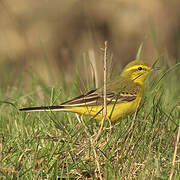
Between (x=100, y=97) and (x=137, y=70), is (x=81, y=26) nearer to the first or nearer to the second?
(x=137, y=70)

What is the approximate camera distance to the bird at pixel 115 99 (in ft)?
15.4

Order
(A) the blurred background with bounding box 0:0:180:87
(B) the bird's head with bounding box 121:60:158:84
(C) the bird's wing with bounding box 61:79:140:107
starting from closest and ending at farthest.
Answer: (C) the bird's wing with bounding box 61:79:140:107, (B) the bird's head with bounding box 121:60:158:84, (A) the blurred background with bounding box 0:0:180:87

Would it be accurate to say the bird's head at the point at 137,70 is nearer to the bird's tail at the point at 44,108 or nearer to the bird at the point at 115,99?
the bird at the point at 115,99

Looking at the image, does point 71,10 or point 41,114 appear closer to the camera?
point 41,114

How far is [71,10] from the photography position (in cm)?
1189

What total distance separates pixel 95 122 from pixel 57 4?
23.4ft

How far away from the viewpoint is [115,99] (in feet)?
16.6

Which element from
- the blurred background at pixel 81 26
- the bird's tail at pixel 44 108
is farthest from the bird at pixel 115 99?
the blurred background at pixel 81 26

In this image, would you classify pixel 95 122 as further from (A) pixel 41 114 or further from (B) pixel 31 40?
(B) pixel 31 40

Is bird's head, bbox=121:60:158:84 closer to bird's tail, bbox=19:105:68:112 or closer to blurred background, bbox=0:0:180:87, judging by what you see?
bird's tail, bbox=19:105:68:112

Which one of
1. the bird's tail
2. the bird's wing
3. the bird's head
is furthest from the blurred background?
the bird's tail

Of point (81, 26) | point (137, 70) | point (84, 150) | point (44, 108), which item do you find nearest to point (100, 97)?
point (44, 108)

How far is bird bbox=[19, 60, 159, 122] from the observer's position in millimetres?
4707

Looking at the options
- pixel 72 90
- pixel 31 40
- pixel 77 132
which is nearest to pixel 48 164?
pixel 77 132
